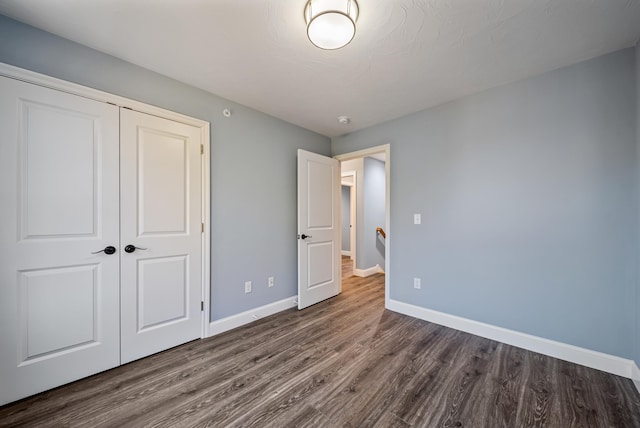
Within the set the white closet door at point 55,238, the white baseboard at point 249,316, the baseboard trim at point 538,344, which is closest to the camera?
the white closet door at point 55,238

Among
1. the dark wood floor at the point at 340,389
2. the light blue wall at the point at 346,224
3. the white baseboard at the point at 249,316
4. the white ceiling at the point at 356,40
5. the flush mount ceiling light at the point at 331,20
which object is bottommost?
the dark wood floor at the point at 340,389

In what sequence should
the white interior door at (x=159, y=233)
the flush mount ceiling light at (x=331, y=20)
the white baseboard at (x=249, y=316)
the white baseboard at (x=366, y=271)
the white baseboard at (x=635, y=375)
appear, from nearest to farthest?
the flush mount ceiling light at (x=331, y=20) → the white baseboard at (x=635, y=375) → the white interior door at (x=159, y=233) → the white baseboard at (x=249, y=316) → the white baseboard at (x=366, y=271)

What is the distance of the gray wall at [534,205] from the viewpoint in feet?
6.06

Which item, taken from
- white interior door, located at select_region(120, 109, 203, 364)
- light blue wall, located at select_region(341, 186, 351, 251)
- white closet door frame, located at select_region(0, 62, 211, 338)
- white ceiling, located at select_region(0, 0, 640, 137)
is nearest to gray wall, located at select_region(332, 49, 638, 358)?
white ceiling, located at select_region(0, 0, 640, 137)

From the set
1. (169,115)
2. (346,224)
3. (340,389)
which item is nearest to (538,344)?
(340,389)

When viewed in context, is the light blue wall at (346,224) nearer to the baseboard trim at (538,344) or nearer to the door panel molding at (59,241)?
the baseboard trim at (538,344)

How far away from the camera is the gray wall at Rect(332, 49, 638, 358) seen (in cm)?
185

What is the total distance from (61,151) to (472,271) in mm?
3581

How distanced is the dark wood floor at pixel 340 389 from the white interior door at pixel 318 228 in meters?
0.92

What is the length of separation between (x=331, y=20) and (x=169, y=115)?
1611 mm

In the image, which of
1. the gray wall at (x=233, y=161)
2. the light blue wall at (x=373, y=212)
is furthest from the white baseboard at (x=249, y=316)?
the light blue wall at (x=373, y=212)

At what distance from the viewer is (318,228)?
3.36m

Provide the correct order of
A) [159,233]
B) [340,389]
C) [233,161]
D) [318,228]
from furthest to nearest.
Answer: [318,228] → [233,161] → [159,233] → [340,389]

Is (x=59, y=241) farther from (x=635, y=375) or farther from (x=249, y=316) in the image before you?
(x=635, y=375)
